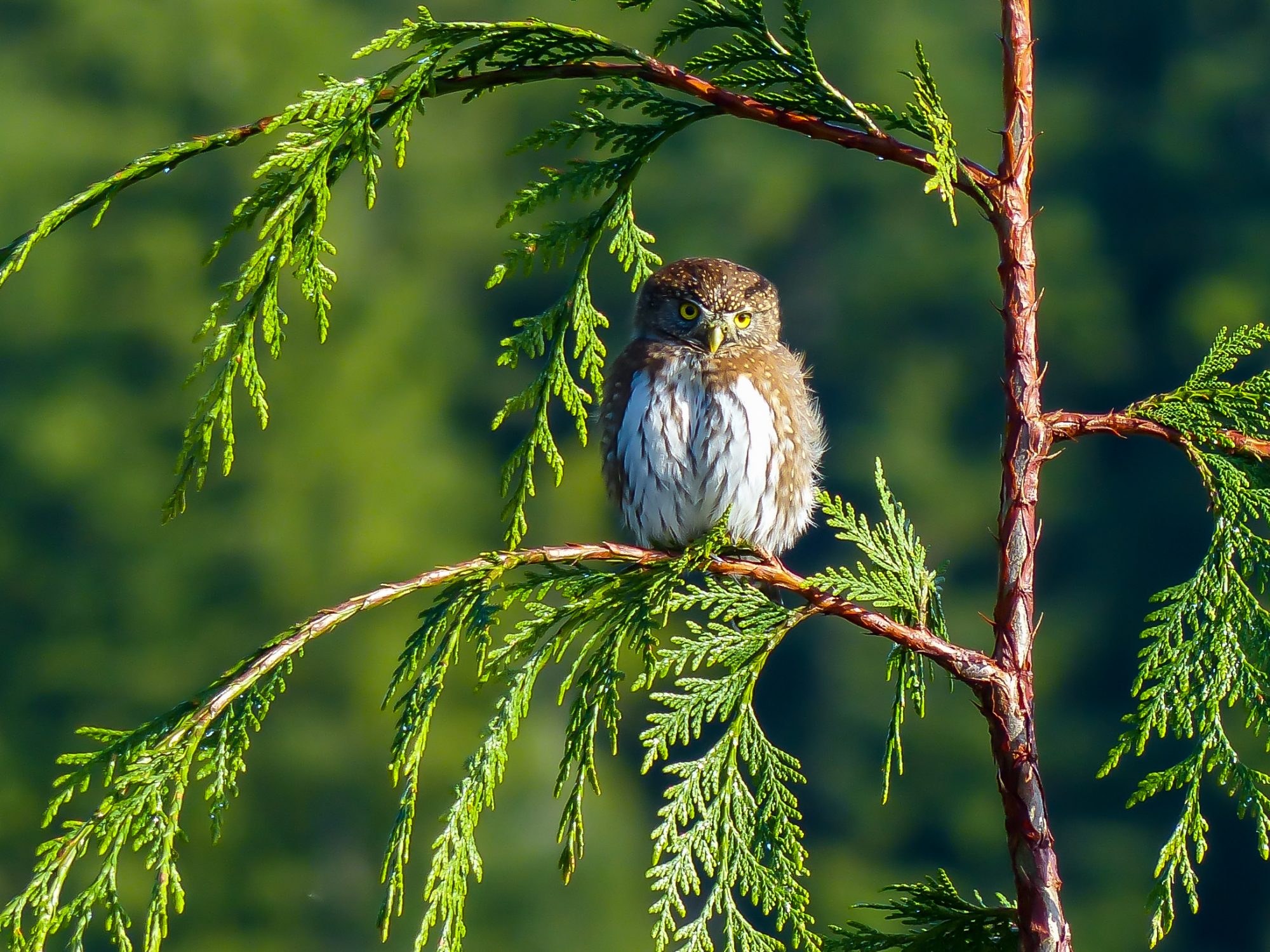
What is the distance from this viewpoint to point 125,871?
25125mm

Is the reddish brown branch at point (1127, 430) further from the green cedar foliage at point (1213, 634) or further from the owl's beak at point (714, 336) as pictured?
the owl's beak at point (714, 336)

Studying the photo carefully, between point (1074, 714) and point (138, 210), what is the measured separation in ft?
69.2

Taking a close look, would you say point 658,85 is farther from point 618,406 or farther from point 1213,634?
point 618,406

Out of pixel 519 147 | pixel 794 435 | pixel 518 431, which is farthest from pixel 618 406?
pixel 518 431

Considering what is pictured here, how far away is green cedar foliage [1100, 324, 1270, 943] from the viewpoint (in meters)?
1.89

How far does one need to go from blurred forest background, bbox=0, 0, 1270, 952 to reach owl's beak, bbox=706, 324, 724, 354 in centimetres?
1854

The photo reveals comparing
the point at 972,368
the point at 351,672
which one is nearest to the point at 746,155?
the point at 972,368

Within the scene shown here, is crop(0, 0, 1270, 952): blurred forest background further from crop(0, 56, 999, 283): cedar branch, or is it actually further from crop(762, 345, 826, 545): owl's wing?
crop(0, 56, 999, 283): cedar branch

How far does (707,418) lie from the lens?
3.10m

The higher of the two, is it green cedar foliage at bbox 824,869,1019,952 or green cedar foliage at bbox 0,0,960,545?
green cedar foliage at bbox 0,0,960,545

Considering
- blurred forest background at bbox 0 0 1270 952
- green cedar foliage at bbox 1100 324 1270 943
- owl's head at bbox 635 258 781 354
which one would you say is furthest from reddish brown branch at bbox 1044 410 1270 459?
blurred forest background at bbox 0 0 1270 952

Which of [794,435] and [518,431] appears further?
[518,431]

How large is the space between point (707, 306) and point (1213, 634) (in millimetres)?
1635

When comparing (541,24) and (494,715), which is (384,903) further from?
(541,24)
